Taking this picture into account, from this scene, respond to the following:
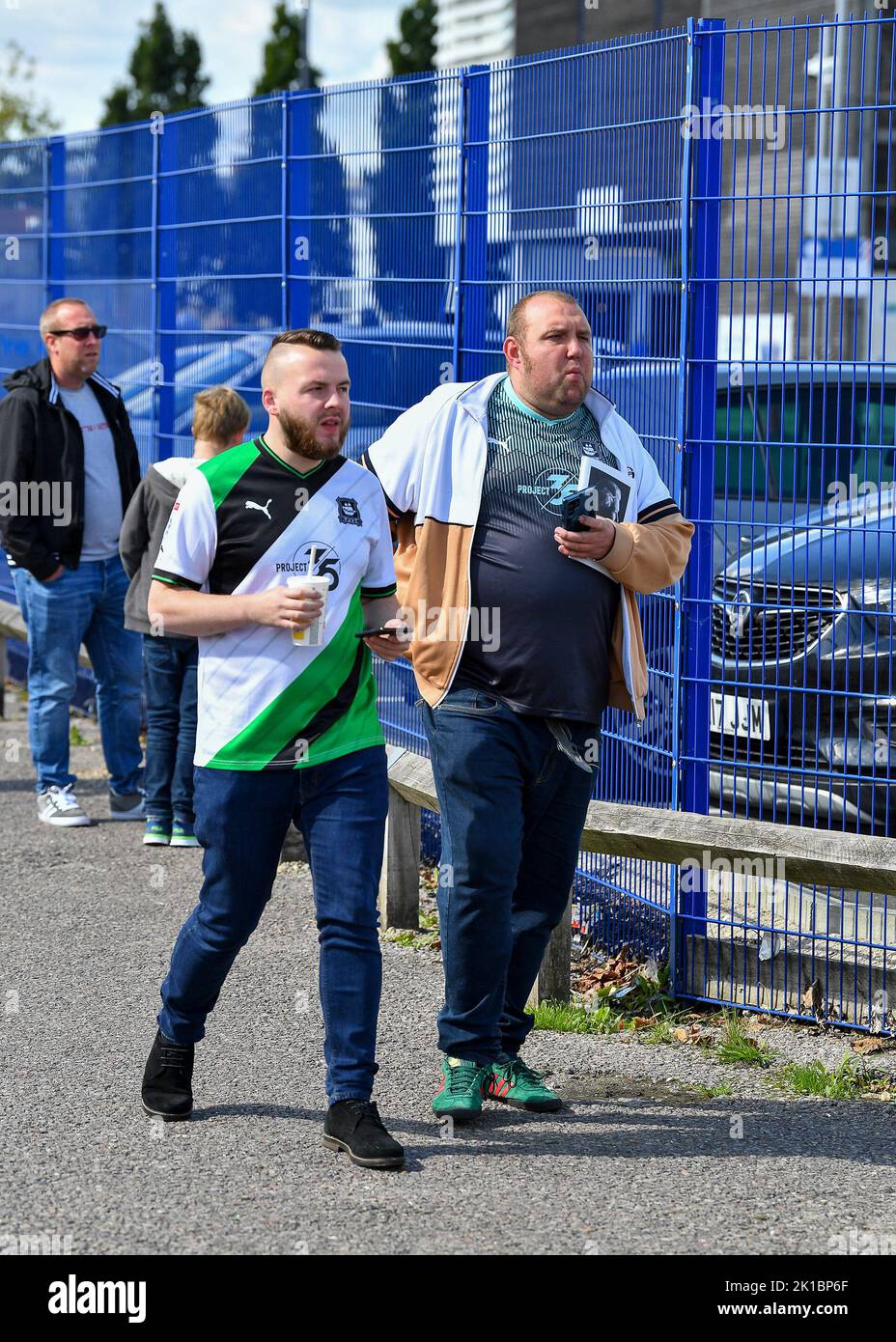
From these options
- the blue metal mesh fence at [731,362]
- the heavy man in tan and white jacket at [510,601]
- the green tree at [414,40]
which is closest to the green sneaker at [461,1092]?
the heavy man in tan and white jacket at [510,601]

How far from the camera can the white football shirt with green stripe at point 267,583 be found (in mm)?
4477

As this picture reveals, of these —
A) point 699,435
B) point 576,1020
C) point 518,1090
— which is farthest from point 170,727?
point 518,1090

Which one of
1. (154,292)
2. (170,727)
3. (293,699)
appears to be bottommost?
(170,727)

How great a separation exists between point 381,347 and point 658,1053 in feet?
10.9

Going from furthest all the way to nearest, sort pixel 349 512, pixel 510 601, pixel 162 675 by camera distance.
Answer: pixel 162 675, pixel 510 601, pixel 349 512

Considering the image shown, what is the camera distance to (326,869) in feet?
14.8

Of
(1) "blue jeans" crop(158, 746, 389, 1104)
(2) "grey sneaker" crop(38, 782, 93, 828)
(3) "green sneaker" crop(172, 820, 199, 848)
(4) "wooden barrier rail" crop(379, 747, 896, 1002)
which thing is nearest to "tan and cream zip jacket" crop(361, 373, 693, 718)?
(1) "blue jeans" crop(158, 746, 389, 1104)

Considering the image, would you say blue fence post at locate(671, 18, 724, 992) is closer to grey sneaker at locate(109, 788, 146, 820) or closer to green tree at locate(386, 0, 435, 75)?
grey sneaker at locate(109, 788, 146, 820)

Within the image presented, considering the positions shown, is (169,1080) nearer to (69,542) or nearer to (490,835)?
(490,835)

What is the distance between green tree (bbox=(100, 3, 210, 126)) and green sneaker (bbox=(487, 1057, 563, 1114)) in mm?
47156

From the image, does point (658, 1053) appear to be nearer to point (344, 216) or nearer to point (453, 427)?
point (453, 427)

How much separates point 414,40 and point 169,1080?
43220 millimetres

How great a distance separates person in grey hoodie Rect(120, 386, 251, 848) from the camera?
296 inches

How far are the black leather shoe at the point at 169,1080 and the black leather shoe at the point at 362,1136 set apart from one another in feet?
1.54
